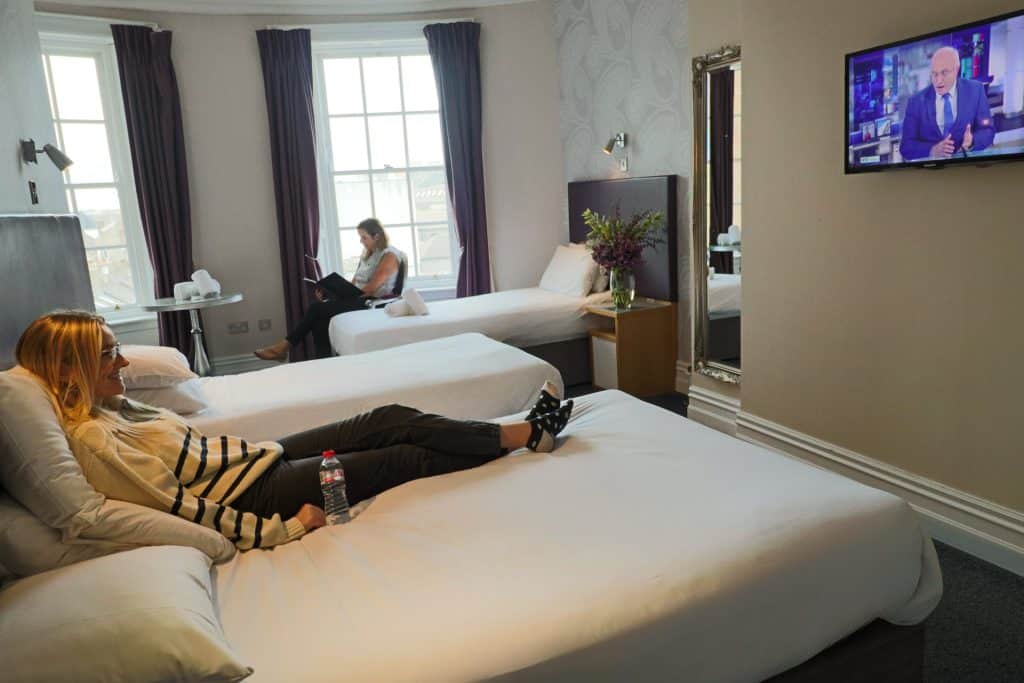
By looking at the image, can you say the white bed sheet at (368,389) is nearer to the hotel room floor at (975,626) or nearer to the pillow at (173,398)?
the pillow at (173,398)

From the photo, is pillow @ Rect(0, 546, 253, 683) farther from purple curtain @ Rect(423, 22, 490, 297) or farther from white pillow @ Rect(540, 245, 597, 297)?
purple curtain @ Rect(423, 22, 490, 297)

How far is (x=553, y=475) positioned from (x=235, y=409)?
1578 mm

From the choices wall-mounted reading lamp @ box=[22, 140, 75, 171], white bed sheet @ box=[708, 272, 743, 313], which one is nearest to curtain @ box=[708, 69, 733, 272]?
white bed sheet @ box=[708, 272, 743, 313]

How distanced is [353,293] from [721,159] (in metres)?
2.94

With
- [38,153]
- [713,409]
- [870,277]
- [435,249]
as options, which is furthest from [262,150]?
[870,277]

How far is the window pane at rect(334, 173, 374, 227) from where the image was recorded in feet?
19.8

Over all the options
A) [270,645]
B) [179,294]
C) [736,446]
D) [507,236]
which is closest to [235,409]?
[270,645]

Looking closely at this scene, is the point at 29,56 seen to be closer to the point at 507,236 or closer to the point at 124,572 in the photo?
the point at 124,572

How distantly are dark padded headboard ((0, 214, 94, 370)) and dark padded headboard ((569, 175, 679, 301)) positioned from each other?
131 inches

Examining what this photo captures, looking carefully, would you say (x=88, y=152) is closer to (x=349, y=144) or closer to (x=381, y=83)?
(x=349, y=144)

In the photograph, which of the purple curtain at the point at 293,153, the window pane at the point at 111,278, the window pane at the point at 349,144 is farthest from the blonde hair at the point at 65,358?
the window pane at the point at 349,144

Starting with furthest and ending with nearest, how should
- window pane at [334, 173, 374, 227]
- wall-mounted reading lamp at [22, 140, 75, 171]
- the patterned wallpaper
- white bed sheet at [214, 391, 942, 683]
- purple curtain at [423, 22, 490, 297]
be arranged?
window pane at [334, 173, 374, 227] < purple curtain at [423, 22, 490, 297] < the patterned wallpaper < wall-mounted reading lamp at [22, 140, 75, 171] < white bed sheet at [214, 391, 942, 683]

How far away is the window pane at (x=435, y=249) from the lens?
6.31 m

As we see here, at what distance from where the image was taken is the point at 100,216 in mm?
5445
